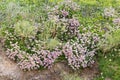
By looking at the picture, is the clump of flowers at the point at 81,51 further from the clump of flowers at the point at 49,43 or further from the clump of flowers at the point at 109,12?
the clump of flowers at the point at 109,12

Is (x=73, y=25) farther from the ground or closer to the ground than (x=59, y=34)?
farther from the ground

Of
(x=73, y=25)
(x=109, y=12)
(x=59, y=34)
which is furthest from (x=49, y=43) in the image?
(x=109, y=12)

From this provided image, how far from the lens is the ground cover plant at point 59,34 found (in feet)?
25.8

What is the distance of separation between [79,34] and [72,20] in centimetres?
52

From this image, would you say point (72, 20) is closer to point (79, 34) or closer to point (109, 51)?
point (79, 34)

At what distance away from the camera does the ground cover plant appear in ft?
25.8

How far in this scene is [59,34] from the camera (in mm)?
8617

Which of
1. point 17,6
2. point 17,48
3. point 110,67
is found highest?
point 17,6

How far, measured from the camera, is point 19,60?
25.4 ft

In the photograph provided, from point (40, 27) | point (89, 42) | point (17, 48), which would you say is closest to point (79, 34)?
point (89, 42)

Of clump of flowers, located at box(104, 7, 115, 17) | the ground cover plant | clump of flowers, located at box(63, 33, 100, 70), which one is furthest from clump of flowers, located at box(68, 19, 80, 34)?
clump of flowers, located at box(104, 7, 115, 17)

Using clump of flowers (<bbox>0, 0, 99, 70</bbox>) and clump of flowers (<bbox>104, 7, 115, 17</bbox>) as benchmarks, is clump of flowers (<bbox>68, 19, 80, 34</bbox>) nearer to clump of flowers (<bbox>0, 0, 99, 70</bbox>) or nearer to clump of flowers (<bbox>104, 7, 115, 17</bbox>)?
clump of flowers (<bbox>0, 0, 99, 70</bbox>)

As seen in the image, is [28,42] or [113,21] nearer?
[28,42]

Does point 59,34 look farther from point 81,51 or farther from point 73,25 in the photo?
point 81,51
